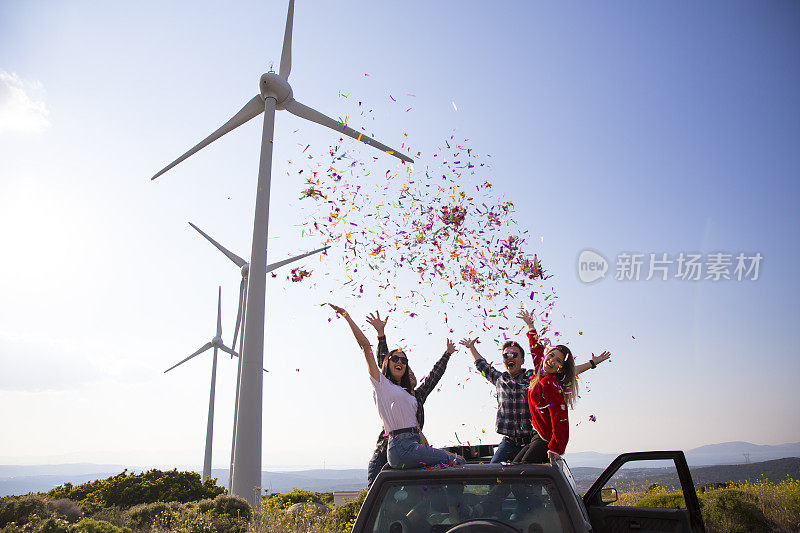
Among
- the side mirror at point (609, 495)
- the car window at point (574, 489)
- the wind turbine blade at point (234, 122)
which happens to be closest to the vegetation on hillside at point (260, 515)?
the side mirror at point (609, 495)

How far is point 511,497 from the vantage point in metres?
3.23

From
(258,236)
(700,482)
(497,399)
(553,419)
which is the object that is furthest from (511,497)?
(700,482)

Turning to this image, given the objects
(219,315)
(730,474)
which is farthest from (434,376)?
(219,315)

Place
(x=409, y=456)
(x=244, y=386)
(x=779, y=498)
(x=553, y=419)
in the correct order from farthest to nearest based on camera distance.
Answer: (x=244, y=386)
(x=779, y=498)
(x=553, y=419)
(x=409, y=456)

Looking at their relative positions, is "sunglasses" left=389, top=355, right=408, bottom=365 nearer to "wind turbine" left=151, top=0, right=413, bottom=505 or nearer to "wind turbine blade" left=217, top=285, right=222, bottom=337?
"wind turbine" left=151, top=0, right=413, bottom=505

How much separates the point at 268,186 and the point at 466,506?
1922 centimetres

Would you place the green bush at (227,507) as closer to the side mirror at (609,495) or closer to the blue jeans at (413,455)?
the side mirror at (609,495)

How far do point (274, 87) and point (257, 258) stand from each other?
8.02 meters

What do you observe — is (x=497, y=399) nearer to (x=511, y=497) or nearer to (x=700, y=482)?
(x=511, y=497)

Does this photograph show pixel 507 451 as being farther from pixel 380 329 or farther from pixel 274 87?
pixel 274 87

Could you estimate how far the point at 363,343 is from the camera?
5805 mm

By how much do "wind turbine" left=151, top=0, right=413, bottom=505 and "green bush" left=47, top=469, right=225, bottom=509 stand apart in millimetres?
4119

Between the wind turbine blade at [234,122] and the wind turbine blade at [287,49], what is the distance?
1531 mm

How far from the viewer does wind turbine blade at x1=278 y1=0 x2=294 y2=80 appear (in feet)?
77.2
